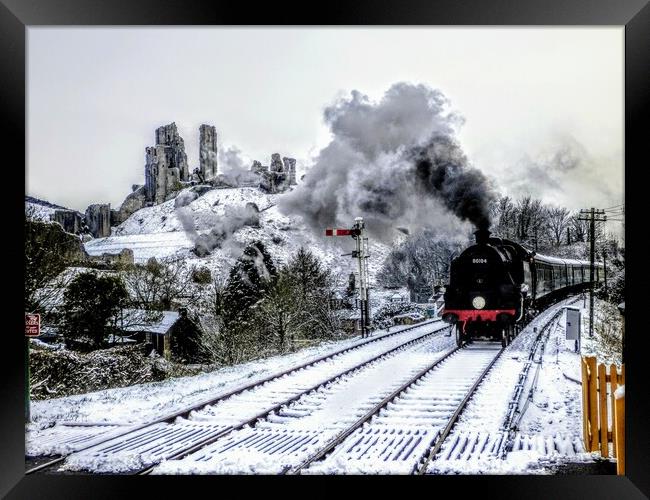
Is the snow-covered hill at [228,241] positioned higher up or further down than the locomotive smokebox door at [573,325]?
higher up

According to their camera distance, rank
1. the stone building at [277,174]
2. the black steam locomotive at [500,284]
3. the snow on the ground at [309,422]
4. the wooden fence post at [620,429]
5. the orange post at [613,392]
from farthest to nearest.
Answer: the black steam locomotive at [500,284] → the stone building at [277,174] → the snow on the ground at [309,422] → the orange post at [613,392] → the wooden fence post at [620,429]

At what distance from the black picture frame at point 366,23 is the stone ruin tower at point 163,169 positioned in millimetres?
1060

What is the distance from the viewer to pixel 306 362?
5.35m

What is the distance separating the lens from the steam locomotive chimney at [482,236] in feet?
17.4

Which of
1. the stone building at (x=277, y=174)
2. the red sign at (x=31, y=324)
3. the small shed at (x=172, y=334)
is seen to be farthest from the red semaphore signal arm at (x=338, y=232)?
the red sign at (x=31, y=324)

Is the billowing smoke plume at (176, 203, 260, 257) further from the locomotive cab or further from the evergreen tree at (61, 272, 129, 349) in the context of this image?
the locomotive cab

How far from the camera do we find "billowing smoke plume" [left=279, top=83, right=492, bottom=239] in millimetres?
5059

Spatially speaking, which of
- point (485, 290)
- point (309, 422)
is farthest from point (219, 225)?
point (485, 290)

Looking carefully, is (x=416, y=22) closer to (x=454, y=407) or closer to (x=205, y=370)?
(x=454, y=407)

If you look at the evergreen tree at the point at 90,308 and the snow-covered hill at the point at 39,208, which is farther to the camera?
the evergreen tree at the point at 90,308

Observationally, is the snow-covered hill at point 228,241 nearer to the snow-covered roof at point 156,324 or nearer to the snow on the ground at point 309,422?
the snow-covered roof at point 156,324

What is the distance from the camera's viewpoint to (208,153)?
5324 mm
